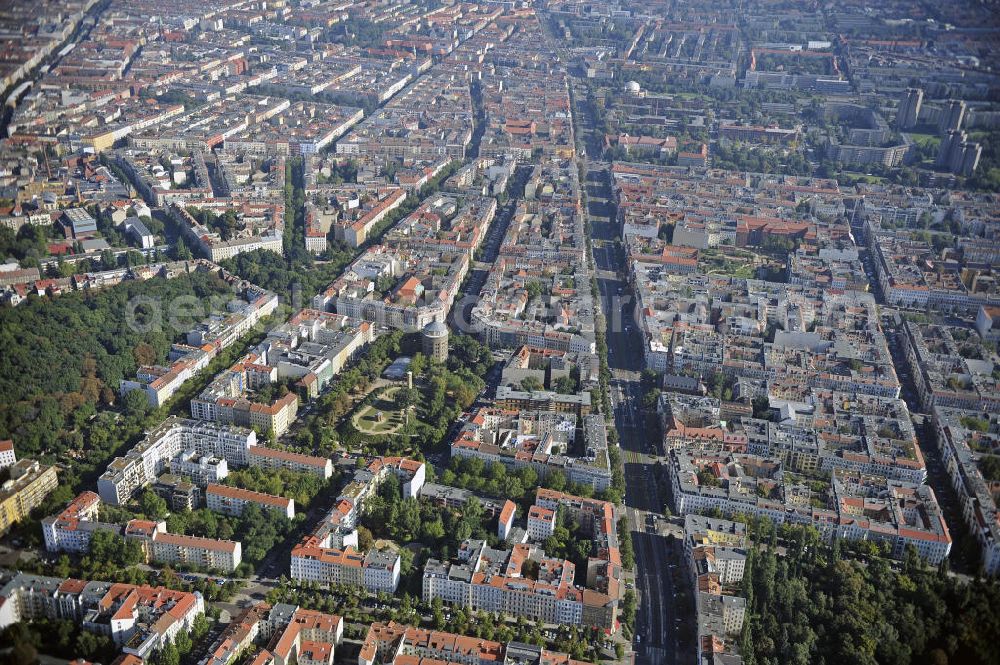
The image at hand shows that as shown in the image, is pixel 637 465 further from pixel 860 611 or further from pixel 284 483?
pixel 284 483

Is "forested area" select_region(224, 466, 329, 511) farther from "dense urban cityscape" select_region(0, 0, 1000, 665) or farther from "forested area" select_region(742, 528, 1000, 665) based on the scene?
"forested area" select_region(742, 528, 1000, 665)

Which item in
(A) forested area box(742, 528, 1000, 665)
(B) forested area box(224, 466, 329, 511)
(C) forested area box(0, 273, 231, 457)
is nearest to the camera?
(A) forested area box(742, 528, 1000, 665)

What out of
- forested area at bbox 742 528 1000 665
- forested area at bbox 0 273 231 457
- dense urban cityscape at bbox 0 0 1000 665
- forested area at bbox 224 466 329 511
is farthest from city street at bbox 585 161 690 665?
forested area at bbox 0 273 231 457

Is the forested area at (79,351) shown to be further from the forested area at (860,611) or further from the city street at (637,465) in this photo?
the forested area at (860,611)

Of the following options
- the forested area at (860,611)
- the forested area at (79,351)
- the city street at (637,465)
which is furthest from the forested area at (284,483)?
the forested area at (860,611)

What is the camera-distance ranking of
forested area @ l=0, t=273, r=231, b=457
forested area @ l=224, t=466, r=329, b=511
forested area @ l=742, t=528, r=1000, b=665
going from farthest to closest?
forested area @ l=0, t=273, r=231, b=457 → forested area @ l=224, t=466, r=329, b=511 → forested area @ l=742, t=528, r=1000, b=665

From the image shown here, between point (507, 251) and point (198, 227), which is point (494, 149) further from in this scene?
point (198, 227)
